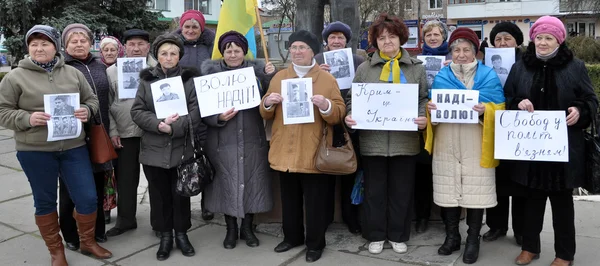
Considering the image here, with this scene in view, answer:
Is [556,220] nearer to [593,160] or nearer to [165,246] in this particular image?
[593,160]

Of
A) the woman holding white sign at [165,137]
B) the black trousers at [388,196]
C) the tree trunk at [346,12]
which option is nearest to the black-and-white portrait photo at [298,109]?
the black trousers at [388,196]

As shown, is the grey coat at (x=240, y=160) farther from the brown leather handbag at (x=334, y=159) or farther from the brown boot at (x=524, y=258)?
the brown boot at (x=524, y=258)

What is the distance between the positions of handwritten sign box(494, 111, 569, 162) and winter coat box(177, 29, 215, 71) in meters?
2.67

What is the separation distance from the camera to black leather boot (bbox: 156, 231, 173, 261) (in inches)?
164

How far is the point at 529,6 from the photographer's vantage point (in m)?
41.2

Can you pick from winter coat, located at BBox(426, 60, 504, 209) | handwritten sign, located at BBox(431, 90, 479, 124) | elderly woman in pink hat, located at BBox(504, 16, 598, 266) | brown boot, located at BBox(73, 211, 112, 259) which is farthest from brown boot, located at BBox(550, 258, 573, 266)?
brown boot, located at BBox(73, 211, 112, 259)

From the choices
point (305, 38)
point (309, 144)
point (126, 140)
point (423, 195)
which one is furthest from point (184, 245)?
point (423, 195)

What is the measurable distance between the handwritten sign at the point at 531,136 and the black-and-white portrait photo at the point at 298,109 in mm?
1291

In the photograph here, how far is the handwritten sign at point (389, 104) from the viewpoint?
3801 mm

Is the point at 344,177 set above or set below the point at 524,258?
above

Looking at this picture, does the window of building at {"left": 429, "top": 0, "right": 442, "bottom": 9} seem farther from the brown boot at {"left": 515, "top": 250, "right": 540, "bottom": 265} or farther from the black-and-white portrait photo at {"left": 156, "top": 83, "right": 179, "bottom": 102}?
the black-and-white portrait photo at {"left": 156, "top": 83, "right": 179, "bottom": 102}

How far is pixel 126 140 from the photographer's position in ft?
15.1

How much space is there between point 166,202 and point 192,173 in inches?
15.9

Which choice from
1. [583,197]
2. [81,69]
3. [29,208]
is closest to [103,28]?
[29,208]
